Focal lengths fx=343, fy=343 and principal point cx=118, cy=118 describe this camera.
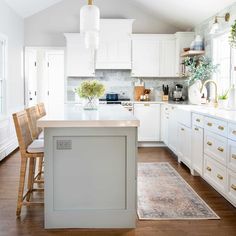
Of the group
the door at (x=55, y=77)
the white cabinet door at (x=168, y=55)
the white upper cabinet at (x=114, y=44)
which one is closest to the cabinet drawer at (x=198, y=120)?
the white cabinet door at (x=168, y=55)

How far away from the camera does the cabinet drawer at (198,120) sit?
4.23m

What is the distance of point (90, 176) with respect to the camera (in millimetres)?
2912

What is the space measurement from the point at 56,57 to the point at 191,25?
3.91m

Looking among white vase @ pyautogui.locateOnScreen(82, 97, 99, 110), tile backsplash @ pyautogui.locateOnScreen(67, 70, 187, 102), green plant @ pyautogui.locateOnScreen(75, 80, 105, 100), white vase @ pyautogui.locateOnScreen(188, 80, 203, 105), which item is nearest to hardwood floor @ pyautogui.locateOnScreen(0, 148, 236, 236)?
white vase @ pyautogui.locateOnScreen(82, 97, 99, 110)

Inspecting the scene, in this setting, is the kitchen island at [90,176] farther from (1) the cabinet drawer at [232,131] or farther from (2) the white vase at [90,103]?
(2) the white vase at [90,103]

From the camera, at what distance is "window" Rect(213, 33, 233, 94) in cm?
532

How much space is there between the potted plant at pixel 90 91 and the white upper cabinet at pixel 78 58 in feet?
9.67

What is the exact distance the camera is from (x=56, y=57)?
9.27m

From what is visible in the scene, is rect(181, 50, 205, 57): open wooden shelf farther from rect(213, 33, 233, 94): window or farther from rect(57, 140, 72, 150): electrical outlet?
rect(57, 140, 72, 150): electrical outlet

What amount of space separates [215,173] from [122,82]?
4.04m

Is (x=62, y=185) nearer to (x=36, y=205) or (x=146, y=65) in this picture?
(x=36, y=205)

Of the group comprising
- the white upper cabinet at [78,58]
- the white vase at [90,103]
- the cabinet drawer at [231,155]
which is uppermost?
the white upper cabinet at [78,58]

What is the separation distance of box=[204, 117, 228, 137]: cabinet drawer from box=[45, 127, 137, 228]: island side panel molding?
1.11 m

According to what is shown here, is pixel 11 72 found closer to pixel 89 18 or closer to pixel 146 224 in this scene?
pixel 89 18
